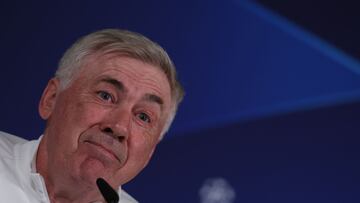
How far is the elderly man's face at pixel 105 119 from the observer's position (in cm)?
99

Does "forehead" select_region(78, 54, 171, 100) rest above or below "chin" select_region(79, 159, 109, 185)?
above

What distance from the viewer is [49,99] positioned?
3.63 feet

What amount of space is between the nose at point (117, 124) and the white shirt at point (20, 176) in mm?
164

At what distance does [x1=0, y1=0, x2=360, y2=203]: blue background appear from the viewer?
1470mm

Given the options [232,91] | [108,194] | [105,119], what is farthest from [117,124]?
[232,91]

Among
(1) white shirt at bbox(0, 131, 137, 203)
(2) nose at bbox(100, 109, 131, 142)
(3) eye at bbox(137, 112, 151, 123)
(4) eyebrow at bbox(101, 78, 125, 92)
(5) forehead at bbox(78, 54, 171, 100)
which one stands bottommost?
(1) white shirt at bbox(0, 131, 137, 203)

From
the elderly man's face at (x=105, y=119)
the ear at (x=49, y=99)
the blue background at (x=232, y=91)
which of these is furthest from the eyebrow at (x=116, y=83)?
the blue background at (x=232, y=91)

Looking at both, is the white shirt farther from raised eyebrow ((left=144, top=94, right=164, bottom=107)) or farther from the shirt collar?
raised eyebrow ((left=144, top=94, right=164, bottom=107))

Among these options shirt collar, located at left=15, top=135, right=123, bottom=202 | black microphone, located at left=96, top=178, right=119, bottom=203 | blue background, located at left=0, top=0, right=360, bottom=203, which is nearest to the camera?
black microphone, located at left=96, top=178, right=119, bottom=203

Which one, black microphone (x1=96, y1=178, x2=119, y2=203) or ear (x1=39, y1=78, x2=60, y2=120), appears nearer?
black microphone (x1=96, y1=178, x2=119, y2=203)

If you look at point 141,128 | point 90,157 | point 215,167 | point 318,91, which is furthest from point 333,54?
point 90,157

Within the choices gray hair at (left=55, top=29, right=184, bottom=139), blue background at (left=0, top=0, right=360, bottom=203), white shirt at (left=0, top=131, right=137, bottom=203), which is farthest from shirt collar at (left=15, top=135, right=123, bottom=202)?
blue background at (left=0, top=0, right=360, bottom=203)

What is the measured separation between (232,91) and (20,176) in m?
0.71

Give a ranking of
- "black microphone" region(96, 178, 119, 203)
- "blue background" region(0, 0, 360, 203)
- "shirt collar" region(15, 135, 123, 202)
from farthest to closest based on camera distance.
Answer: "blue background" region(0, 0, 360, 203)
"shirt collar" region(15, 135, 123, 202)
"black microphone" region(96, 178, 119, 203)
